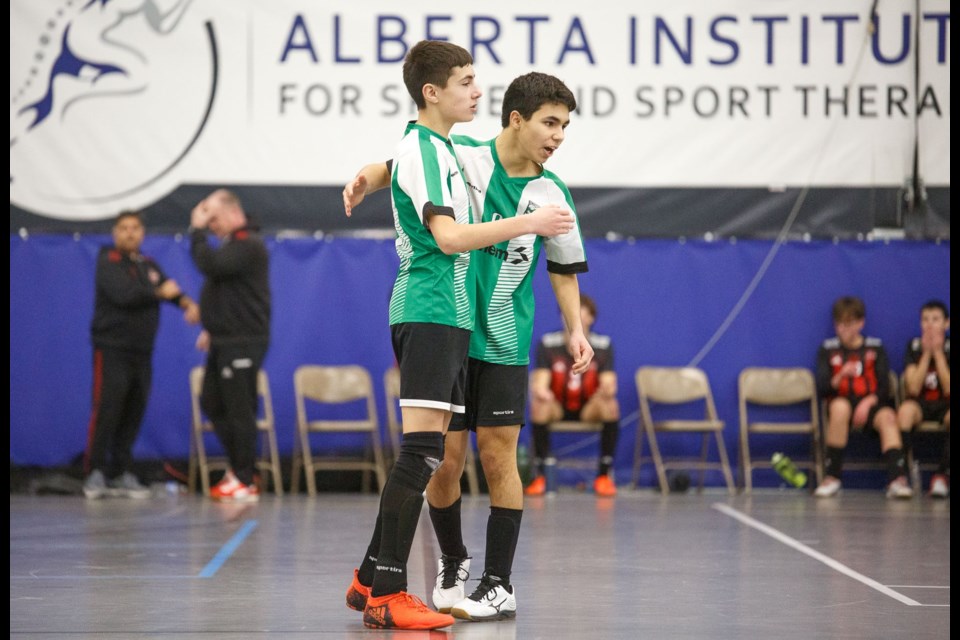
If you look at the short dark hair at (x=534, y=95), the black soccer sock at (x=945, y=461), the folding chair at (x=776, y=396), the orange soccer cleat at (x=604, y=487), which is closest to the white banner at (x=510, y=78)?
the folding chair at (x=776, y=396)

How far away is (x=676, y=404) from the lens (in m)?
10.3

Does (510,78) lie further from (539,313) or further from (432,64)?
(432,64)

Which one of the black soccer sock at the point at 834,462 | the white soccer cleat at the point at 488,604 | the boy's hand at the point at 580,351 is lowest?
the black soccer sock at the point at 834,462

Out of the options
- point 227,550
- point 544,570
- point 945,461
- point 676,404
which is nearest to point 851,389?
point 945,461

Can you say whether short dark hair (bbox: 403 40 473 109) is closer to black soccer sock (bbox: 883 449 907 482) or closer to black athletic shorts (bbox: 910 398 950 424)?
black soccer sock (bbox: 883 449 907 482)

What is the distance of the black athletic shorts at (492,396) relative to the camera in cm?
414

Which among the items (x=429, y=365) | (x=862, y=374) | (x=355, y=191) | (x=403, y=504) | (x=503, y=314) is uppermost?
(x=355, y=191)

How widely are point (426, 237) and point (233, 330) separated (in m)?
5.17

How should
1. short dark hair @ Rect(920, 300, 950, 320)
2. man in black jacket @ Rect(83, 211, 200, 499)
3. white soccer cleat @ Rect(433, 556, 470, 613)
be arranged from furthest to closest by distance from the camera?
short dark hair @ Rect(920, 300, 950, 320) < man in black jacket @ Rect(83, 211, 200, 499) < white soccer cleat @ Rect(433, 556, 470, 613)

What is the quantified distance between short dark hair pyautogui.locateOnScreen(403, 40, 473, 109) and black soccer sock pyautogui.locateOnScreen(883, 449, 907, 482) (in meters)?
6.50

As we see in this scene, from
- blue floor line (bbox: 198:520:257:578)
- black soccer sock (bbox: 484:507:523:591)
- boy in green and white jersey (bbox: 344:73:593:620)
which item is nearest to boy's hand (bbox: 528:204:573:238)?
boy in green and white jersey (bbox: 344:73:593:620)

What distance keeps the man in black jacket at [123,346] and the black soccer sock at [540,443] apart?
2.57 m

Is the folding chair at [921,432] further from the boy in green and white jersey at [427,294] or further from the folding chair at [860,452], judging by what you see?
the boy in green and white jersey at [427,294]

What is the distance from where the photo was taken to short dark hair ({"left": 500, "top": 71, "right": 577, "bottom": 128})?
408 centimetres
